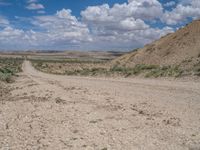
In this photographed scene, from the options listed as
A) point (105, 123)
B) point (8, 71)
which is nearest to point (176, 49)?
point (8, 71)

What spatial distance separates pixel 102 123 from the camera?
39.1ft

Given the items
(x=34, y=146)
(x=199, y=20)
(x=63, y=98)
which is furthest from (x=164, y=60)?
(x=34, y=146)

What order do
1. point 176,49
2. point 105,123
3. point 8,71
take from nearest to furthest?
point 105,123 < point 176,49 < point 8,71

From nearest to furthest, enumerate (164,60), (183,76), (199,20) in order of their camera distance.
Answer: (183,76), (164,60), (199,20)

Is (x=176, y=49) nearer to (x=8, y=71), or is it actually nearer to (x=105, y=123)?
(x=8, y=71)

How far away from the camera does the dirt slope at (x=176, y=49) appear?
46737mm

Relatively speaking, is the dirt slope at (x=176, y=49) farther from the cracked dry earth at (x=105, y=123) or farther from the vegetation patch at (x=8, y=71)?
the cracked dry earth at (x=105, y=123)

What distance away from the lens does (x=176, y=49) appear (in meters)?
51.5

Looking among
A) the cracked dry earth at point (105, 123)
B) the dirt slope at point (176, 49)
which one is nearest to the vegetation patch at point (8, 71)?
the cracked dry earth at point (105, 123)

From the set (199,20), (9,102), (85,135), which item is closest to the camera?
(85,135)

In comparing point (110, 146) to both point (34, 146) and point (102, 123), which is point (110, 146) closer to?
point (34, 146)

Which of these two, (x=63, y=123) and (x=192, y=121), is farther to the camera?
(x=63, y=123)

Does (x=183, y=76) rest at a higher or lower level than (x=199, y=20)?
lower

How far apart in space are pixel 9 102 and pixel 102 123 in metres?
9.18
